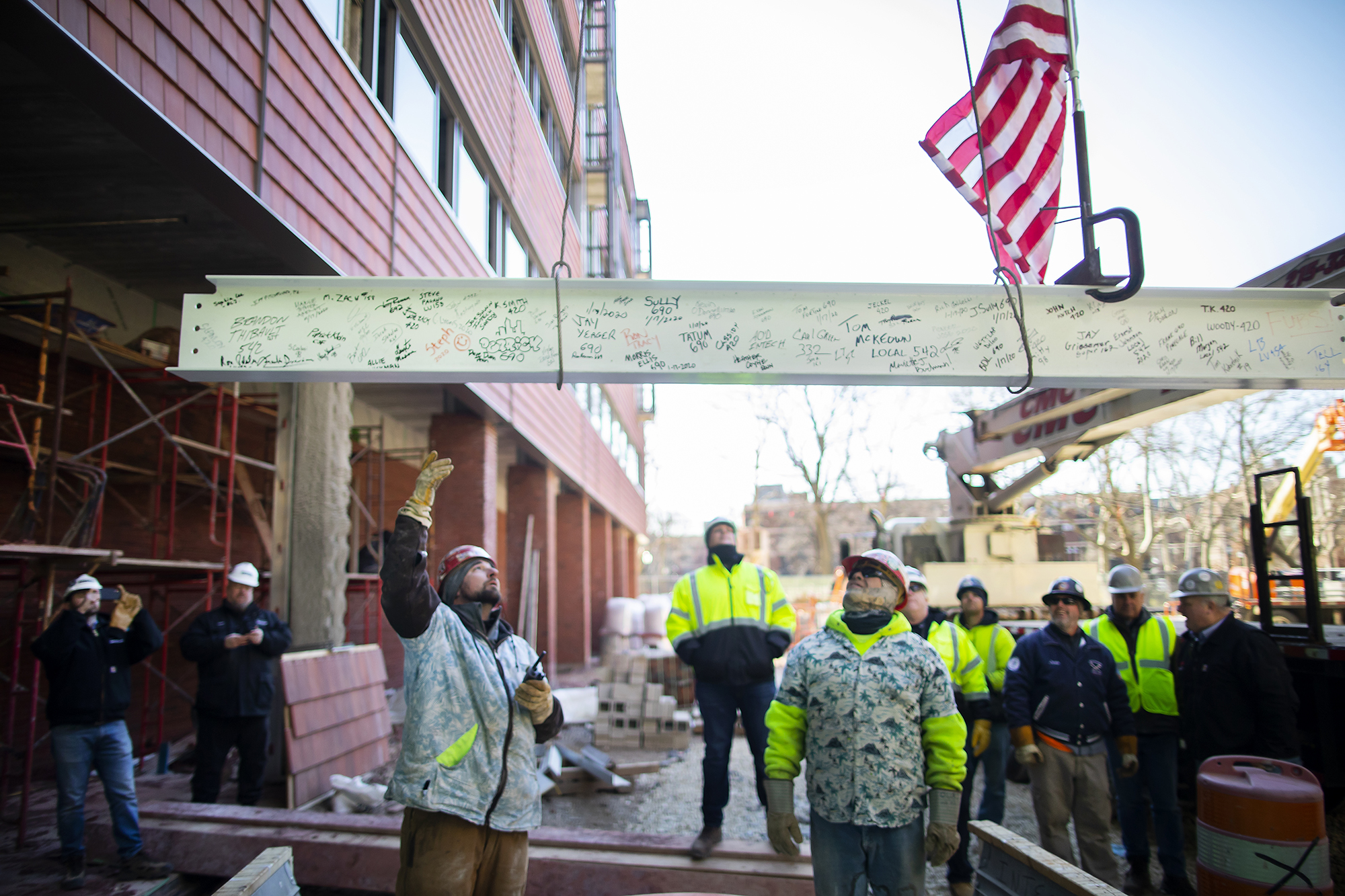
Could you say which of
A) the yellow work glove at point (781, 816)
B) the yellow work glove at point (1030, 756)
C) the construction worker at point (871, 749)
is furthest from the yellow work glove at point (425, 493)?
the yellow work glove at point (1030, 756)

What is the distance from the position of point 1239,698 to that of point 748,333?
12.3ft

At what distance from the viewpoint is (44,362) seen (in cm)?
567

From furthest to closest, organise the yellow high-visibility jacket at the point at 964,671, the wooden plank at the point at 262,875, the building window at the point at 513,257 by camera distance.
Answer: the building window at the point at 513,257 < the yellow high-visibility jacket at the point at 964,671 < the wooden plank at the point at 262,875

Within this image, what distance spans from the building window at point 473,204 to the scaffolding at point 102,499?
2.95m

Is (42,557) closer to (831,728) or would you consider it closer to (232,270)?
(232,270)

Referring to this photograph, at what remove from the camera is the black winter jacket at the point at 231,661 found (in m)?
5.76

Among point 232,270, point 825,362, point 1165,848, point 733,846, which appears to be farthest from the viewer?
point 232,270

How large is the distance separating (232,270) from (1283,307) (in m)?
6.95

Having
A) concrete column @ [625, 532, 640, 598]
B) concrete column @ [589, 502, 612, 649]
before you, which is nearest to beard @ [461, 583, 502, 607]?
concrete column @ [589, 502, 612, 649]

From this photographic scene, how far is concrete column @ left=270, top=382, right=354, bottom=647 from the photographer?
647cm

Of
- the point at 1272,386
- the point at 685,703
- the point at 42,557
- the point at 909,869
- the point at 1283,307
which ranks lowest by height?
the point at 685,703

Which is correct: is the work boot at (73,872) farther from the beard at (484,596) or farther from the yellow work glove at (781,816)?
the yellow work glove at (781,816)

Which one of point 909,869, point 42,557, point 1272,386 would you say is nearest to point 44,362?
point 42,557

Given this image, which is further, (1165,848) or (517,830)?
(1165,848)
